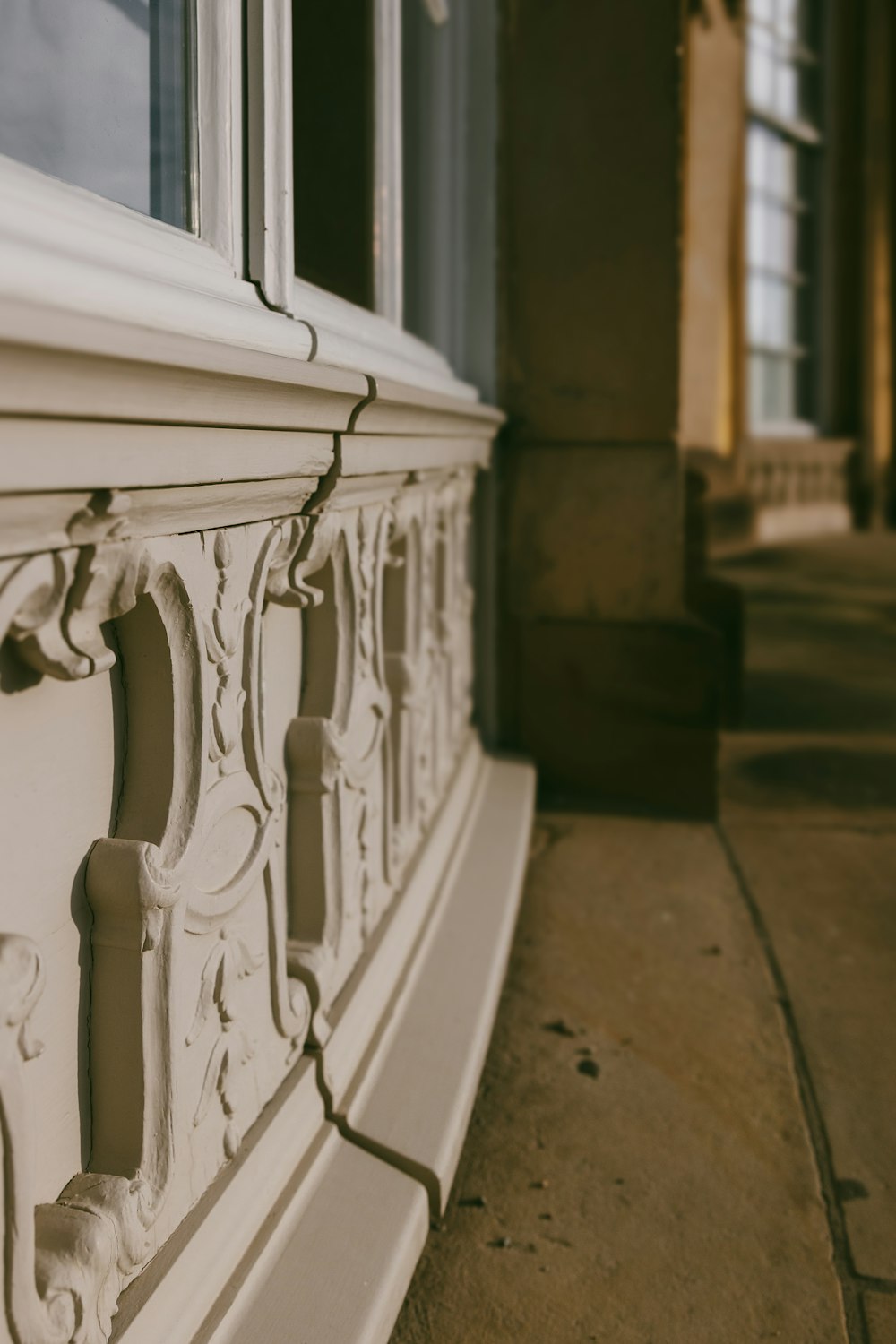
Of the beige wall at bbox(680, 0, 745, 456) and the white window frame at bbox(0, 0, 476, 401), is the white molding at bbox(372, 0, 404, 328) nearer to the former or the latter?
the white window frame at bbox(0, 0, 476, 401)

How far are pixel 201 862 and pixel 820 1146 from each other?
1082mm

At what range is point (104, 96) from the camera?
1.11 metres

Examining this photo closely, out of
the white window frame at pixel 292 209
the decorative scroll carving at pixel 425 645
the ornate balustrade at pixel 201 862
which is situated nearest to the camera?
the ornate balustrade at pixel 201 862

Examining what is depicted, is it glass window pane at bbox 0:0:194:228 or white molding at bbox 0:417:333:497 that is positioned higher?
glass window pane at bbox 0:0:194:228

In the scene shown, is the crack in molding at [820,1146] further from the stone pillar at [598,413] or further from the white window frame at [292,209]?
the white window frame at [292,209]

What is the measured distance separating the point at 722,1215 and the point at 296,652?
0.91 meters

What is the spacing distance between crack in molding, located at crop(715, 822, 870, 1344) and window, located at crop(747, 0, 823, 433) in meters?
8.45

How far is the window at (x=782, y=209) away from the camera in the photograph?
10.2m

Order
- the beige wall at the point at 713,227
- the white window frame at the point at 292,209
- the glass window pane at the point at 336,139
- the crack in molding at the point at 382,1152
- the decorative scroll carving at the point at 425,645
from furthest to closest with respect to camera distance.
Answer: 1. the beige wall at the point at 713,227
2. the decorative scroll carving at the point at 425,645
3. the glass window pane at the point at 336,139
4. the crack in molding at the point at 382,1152
5. the white window frame at the point at 292,209

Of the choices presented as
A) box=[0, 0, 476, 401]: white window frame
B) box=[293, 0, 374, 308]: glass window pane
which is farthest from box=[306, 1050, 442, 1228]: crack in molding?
box=[293, 0, 374, 308]: glass window pane

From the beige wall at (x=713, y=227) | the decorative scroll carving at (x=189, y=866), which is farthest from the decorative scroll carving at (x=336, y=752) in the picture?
the beige wall at (x=713, y=227)

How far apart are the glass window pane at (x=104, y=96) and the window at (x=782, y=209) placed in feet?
31.3

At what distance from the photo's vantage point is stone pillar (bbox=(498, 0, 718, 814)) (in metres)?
3.30

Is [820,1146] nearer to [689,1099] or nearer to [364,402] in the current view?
[689,1099]
